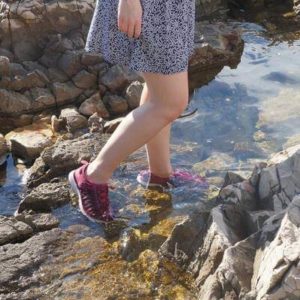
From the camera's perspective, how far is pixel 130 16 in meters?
2.74

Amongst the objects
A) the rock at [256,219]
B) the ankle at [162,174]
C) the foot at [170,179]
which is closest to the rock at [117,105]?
the foot at [170,179]

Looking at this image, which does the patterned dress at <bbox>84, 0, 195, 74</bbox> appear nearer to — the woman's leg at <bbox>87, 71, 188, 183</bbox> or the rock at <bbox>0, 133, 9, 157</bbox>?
the woman's leg at <bbox>87, 71, 188, 183</bbox>

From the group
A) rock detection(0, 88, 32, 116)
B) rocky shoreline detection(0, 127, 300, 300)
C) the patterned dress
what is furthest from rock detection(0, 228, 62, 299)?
rock detection(0, 88, 32, 116)

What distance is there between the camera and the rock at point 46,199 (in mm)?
3678

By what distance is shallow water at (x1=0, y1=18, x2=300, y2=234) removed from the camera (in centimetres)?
359

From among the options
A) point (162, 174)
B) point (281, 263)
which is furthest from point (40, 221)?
point (281, 263)

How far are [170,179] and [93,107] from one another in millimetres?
2212

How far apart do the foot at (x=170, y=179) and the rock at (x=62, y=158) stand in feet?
1.89

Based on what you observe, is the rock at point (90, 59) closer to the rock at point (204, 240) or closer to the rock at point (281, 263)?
the rock at point (204, 240)

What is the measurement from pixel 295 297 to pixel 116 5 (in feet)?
5.38

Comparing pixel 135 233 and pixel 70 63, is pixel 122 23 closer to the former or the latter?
pixel 135 233

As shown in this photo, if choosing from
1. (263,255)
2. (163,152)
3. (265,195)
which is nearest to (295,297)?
(263,255)

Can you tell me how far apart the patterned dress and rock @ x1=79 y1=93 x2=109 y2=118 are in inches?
103

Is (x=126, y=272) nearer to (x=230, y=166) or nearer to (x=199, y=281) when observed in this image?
(x=199, y=281)
